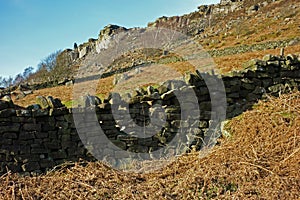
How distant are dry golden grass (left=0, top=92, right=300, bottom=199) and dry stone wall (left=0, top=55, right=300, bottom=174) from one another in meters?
0.65

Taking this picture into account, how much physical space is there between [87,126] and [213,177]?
2.85m

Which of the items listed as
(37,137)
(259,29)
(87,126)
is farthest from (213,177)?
(259,29)

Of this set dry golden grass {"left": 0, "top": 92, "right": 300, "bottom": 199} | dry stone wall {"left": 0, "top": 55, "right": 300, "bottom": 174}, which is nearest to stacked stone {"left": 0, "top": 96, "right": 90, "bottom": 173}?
dry stone wall {"left": 0, "top": 55, "right": 300, "bottom": 174}

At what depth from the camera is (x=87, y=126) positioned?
6996 mm

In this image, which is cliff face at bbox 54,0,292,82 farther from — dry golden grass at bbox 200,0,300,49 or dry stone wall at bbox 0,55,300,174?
dry stone wall at bbox 0,55,300,174

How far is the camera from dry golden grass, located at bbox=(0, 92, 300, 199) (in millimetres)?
4848

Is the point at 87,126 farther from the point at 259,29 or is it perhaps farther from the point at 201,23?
the point at 201,23

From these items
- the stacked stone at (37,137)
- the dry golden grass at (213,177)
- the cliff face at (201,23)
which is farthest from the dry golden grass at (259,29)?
the stacked stone at (37,137)

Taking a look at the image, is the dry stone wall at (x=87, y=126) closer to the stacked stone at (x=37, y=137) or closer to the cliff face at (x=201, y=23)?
the stacked stone at (x=37, y=137)

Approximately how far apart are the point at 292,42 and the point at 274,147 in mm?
24306

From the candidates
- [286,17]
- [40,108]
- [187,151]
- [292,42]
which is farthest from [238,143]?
[286,17]

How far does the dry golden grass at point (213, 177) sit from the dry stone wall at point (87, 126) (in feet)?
2.12

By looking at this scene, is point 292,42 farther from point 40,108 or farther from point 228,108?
Answer: point 40,108

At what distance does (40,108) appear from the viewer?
22.7ft
